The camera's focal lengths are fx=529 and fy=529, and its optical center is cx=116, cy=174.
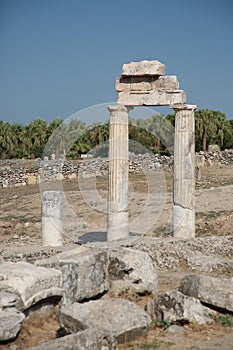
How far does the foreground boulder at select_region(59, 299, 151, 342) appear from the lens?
7270 mm

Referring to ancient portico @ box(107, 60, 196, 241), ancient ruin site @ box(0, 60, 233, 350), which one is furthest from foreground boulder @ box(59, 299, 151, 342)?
ancient portico @ box(107, 60, 196, 241)

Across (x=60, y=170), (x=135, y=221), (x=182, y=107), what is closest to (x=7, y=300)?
(x=182, y=107)

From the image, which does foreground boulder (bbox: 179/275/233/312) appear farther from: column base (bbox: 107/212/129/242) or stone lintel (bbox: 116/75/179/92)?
stone lintel (bbox: 116/75/179/92)

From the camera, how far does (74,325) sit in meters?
7.39

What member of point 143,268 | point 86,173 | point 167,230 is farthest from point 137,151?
point 143,268

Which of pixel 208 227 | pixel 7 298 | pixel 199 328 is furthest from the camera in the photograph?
pixel 208 227

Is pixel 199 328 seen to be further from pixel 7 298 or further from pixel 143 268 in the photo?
pixel 7 298

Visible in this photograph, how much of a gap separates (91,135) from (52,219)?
4005cm

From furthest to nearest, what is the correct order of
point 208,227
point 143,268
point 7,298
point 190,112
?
point 208,227, point 190,112, point 143,268, point 7,298

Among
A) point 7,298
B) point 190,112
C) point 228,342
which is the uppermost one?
point 190,112

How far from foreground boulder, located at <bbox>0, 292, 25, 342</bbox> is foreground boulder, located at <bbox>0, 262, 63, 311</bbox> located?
167 millimetres

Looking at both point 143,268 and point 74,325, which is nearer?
point 74,325

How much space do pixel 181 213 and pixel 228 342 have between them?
7.24 meters

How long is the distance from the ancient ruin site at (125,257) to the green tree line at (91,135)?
20929 mm
